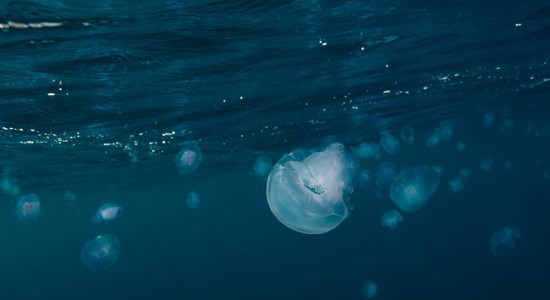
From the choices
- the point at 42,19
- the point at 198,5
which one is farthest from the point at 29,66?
the point at 198,5

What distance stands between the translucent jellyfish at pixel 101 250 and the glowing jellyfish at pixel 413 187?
29.2 ft

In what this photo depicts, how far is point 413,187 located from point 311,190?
5591 mm

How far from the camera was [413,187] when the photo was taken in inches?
468

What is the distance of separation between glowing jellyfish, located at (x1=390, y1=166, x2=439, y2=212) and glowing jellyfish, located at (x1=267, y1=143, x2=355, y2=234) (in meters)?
4.04

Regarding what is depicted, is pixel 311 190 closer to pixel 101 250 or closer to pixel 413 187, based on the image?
pixel 413 187

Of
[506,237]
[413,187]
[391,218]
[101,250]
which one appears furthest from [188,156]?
[506,237]

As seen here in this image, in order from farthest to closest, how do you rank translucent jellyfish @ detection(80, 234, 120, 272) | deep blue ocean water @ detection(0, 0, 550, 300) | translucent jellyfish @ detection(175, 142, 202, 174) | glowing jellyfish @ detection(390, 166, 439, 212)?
translucent jellyfish @ detection(175, 142, 202, 174), translucent jellyfish @ detection(80, 234, 120, 272), glowing jellyfish @ detection(390, 166, 439, 212), deep blue ocean water @ detection(0, 0, 550, 300)

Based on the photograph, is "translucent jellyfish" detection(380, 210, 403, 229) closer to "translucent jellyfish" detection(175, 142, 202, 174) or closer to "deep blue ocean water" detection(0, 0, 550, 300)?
"deep blue ocean water" detection(0, 0, 550, 300)

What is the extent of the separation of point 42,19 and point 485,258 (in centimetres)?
3679

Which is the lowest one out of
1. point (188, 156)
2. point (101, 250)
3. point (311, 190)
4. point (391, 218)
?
point (391, 218)

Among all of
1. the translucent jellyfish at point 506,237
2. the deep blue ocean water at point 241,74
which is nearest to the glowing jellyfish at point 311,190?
the deep blue ocean water at point 241,74

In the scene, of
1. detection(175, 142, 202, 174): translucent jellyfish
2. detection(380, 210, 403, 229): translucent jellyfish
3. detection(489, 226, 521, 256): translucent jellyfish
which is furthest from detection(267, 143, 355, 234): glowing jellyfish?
detection(489, 226, 521, 256): translucent jellyfish

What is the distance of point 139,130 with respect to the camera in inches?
576

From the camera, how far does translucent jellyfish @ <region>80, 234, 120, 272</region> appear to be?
14180mm
